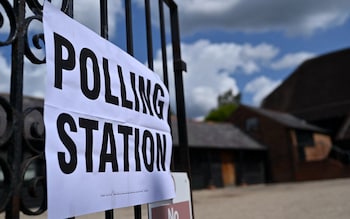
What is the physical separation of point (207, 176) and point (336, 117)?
61.0 ft

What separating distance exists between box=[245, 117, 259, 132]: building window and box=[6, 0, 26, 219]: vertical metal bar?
3524cm

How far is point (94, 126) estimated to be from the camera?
5.24 feet

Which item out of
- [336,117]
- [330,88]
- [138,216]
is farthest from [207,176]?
[138,216]

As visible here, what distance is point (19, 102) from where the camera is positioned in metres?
1.32

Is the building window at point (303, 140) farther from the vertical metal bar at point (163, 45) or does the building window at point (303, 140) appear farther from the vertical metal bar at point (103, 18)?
the vertical metal bar at point (103, 18)

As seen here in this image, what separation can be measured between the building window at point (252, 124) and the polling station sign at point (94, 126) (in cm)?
3443

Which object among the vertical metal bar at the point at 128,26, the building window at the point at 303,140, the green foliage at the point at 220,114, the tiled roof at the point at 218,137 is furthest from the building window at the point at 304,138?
the vertical metal bar at the point at 128,26

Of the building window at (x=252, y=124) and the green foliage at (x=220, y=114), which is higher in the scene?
the green foliage at (x=220, y=114)

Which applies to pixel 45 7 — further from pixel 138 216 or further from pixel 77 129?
pixel 138 216

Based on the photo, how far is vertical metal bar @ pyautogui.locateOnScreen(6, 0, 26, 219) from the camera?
1249 mm

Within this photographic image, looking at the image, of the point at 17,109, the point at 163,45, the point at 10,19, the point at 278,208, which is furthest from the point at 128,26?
the point at 278,208

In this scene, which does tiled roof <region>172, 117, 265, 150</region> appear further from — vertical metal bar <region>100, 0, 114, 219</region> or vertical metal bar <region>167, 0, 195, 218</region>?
vertical metal bar <region>100, 0, 114, 219</region>

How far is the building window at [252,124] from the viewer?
35725mm

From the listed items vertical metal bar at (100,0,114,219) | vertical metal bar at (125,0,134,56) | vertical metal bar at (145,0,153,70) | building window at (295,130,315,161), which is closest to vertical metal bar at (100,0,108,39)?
vertical metal bar at (100,0,114,219)
